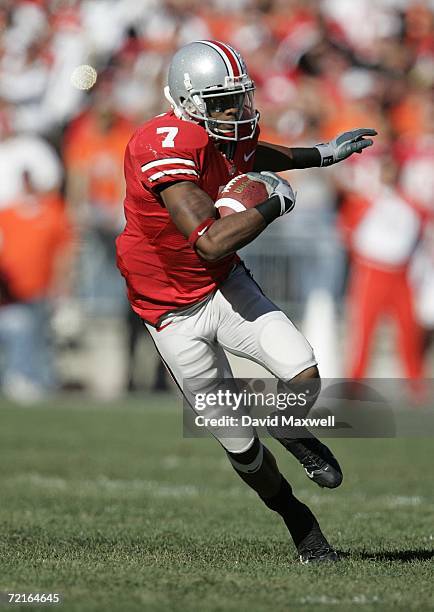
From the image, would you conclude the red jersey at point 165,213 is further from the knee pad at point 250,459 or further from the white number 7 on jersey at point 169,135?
the knee pad at point 250,459

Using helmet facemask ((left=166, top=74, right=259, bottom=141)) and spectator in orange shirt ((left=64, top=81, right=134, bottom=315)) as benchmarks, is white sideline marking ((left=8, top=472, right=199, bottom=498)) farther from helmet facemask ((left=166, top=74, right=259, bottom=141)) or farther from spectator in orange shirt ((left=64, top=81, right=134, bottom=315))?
spectator in orange shirt ((left=64, top=81, right=134, bottom=315))

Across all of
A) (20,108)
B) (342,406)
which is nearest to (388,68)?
(20,108)

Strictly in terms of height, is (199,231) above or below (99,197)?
above

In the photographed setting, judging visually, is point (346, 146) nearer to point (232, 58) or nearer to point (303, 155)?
point (303, 155)

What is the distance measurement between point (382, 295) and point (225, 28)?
4.16 metres

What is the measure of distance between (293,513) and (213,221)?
1298 mm

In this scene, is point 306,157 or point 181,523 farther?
point 181,523

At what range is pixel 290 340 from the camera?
468 cm

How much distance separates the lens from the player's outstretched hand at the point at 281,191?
14.4 feet

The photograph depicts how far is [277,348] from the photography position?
466cm

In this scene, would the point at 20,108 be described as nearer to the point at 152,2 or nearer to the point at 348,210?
the point at 152,2

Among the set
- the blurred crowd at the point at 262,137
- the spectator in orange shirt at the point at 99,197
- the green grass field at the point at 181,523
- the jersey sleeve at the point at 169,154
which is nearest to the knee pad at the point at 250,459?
the green grass field at the point at 181,523

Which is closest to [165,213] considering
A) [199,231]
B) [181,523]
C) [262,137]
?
[199,231]

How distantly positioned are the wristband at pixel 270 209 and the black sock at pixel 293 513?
1.17m
